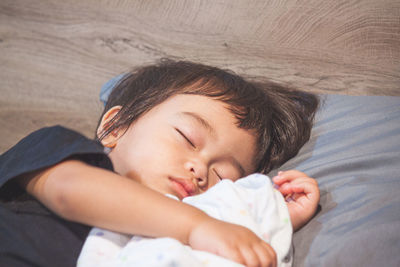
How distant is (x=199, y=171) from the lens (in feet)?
2.77

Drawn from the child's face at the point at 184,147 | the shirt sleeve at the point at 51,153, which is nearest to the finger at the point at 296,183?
the child's face at the point at 184,147

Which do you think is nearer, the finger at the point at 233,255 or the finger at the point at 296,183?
the finger at the point at 233,255

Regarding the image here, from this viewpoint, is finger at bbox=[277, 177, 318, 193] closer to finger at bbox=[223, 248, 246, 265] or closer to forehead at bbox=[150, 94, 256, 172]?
forehead at bbox=[150, 94, 256, 172]

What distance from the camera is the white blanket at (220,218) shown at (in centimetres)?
55

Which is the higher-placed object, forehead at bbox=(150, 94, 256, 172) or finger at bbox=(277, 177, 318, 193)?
forehead at bbox=(150, 94, 256, 172)

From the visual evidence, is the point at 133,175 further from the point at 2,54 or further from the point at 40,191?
the point at 2,54

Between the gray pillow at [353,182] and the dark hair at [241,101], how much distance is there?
0.20 feet

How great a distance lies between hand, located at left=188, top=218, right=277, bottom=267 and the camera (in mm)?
576

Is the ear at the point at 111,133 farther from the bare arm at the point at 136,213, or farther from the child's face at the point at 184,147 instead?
the bare arm at the point at 136,213

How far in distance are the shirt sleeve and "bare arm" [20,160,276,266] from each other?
46 millimetres

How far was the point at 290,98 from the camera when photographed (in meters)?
1.24

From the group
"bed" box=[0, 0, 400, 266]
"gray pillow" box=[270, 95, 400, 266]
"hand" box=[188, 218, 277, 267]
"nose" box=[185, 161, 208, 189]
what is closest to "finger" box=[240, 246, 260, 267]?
"hand" box=[188, 218, 277, 267]

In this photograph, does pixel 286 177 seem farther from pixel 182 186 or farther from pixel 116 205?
pixel 116 205

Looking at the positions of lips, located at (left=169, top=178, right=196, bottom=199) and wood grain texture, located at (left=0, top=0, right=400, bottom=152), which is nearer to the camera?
lips, located at (left=169, top=178, right=196, bottom=199)
